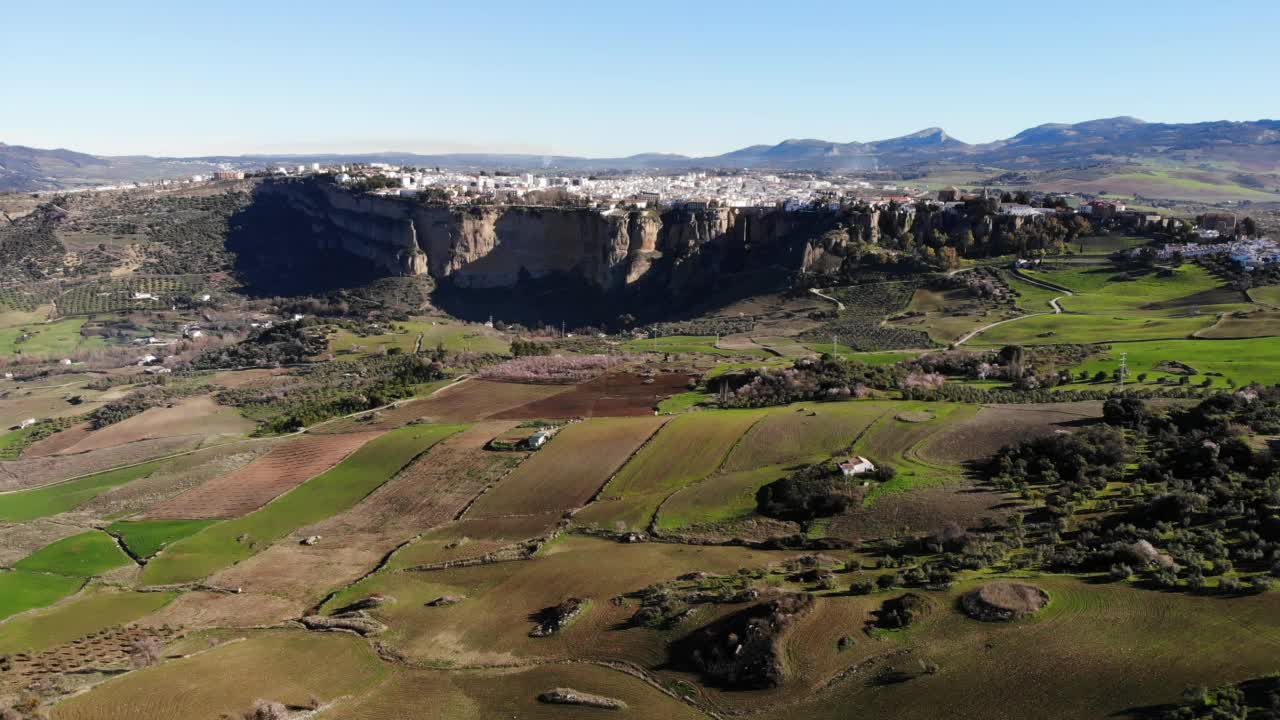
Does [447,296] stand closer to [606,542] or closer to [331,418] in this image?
[331,418]

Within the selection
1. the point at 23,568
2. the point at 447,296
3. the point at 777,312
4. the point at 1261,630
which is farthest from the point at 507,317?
the point at 1261,630

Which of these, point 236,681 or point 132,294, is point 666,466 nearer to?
point 236,681

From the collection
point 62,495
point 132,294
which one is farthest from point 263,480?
point 132,294

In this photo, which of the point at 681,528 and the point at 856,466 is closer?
the point at 681,528

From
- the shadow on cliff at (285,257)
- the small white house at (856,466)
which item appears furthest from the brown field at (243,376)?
the small white house at (856,466)

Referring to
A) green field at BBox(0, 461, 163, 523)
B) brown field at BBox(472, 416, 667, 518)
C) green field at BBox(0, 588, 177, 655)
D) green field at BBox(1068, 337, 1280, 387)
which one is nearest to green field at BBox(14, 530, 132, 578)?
green field at BBox(0, 588, 177, 655)

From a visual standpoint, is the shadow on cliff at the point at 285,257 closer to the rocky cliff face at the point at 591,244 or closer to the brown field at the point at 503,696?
the rocky cliff face at the point at 591,244

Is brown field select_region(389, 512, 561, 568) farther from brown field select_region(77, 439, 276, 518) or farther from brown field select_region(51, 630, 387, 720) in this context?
brown field select_region(77, 439, 276, 518)
